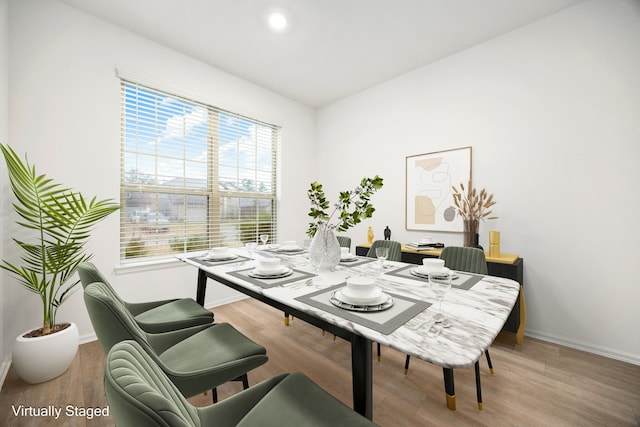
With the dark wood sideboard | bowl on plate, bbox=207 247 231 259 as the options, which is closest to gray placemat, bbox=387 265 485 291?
the dark wood sideboard

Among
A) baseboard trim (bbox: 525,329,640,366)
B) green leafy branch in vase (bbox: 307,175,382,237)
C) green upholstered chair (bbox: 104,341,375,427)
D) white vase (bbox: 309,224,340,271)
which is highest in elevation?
green leafy branch in vase (bbox: 307,175,382,237)

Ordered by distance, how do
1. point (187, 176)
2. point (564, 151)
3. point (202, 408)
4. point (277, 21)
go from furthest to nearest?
point (187, 176), point (277, 21), point (564, 151), point (202, 408)

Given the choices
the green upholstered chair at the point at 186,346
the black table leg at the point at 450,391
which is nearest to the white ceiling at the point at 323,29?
the green upholstered chair at the point at 186,346

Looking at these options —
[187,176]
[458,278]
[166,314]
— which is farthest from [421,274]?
[187,176]

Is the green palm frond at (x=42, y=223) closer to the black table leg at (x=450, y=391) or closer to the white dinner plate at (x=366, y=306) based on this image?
the white dinner plate at (x=366, y=306)

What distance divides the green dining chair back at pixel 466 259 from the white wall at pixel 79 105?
2.70m

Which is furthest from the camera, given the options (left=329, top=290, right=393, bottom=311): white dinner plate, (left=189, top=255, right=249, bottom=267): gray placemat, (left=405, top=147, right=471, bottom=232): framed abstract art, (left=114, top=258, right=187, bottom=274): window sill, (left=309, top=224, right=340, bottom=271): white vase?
(left=405, top=147, right=471, bottom=232): framed abstract art

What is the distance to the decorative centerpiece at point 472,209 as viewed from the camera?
2.60 m

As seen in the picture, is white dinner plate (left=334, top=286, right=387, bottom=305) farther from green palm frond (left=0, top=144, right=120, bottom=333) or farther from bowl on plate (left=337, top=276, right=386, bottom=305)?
green palm frond (left=0, top=144, right=120, bottom=333)

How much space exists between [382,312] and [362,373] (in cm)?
22

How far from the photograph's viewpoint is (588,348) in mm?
2223

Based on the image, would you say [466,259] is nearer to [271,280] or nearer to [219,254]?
[271,280]

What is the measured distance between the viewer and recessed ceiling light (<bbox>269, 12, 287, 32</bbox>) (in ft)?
7.80

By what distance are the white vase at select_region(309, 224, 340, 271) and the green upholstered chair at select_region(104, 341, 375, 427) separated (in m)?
0.74
